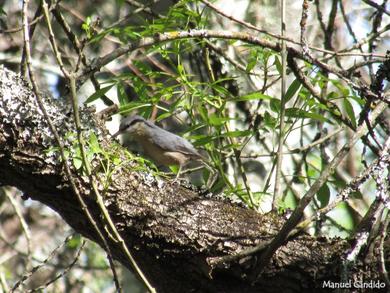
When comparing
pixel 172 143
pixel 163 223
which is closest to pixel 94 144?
pixel 163 223

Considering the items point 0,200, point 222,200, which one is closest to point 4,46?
point 0,200

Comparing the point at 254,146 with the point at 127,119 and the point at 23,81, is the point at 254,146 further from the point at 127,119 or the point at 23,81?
the point at 23,81

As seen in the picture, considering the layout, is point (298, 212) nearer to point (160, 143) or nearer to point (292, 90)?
point (292, 90)

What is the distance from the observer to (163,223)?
238cm

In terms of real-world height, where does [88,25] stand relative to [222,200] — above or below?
above

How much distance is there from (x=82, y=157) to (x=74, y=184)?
0.10 meters

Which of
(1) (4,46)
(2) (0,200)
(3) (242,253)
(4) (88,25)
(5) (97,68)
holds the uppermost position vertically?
(1) (4,46)

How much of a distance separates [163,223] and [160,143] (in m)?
1.48

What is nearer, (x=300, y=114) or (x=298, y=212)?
(x=298, y=212)

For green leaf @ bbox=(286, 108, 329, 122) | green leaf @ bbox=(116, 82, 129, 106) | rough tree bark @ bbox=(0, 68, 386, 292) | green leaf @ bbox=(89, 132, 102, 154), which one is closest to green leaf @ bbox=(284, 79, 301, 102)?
green leaf @ bbox=(286, 108, 329, 122)

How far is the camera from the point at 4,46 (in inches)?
277

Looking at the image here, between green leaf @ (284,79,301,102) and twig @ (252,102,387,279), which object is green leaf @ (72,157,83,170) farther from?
green leaf @ (284,79,301,102)

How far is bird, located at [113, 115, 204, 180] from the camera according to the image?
12.2 ft

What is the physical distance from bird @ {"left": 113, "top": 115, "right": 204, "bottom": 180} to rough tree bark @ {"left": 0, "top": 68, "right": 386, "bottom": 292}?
120 centimetres
